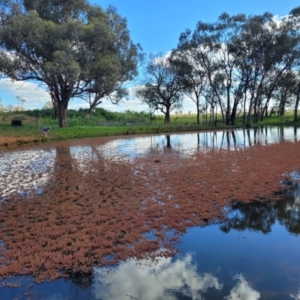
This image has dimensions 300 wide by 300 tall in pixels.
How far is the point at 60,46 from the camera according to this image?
85.0ft

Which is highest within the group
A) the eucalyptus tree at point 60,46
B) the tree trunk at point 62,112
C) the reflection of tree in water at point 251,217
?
the eucalyptus tree at point 60,46

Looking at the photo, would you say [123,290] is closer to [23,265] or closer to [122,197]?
[23,265]

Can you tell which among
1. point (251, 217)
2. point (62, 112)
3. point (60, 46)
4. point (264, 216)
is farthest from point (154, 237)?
point (62, 112)

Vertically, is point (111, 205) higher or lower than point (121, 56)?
lower

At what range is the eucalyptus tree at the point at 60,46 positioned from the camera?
2539cm

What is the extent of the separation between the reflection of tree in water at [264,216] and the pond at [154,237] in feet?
0.06

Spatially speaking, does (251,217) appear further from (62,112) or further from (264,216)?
(62,112)

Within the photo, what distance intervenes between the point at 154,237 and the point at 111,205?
2047 millimetres

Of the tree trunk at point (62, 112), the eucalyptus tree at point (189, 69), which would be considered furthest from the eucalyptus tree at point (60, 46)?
the eucalyptus tree at point (189, 69)

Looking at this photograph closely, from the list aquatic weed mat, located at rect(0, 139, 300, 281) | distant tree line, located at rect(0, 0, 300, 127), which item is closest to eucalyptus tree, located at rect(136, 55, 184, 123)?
distant tree line, located at rect(0, 0, 300, 127)

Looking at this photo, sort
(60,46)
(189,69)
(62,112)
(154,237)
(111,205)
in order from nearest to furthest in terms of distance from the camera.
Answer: (154,237) < (111,205) < (60,46) < (62,112) < (189,69)

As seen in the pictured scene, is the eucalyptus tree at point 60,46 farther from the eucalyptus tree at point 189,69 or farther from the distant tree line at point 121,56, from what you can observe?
the eucalyptus tree at point 189,69

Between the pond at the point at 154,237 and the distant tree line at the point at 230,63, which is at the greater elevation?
the distant tree line at the point at 230,63

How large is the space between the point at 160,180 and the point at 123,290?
574cm
